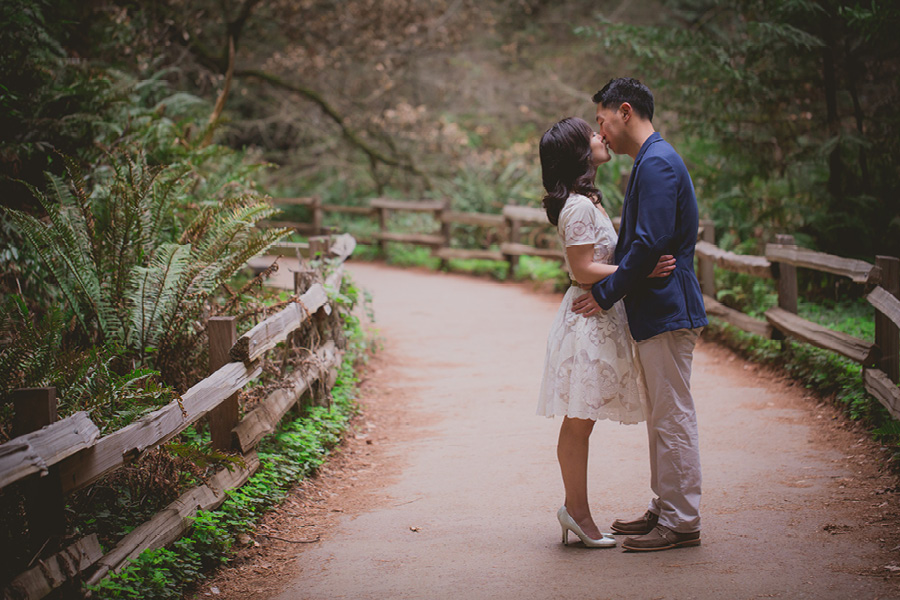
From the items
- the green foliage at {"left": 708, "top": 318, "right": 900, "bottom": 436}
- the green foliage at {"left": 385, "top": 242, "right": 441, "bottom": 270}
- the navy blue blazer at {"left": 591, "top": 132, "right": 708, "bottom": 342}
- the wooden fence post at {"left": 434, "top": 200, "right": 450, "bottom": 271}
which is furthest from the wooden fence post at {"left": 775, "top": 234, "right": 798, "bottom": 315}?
the green foliage at {"left": 385, "top": 242, "right": 441, "bottom": 270}

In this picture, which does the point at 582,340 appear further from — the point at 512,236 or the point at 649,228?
the point at 512,236

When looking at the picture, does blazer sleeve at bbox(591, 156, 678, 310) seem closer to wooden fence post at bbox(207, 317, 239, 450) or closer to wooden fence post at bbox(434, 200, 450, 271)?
wooden fence post at bbox(207, 317, 239, 450)

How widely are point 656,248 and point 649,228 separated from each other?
0.10 m

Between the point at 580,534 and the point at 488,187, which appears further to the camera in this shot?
the point at 488,187

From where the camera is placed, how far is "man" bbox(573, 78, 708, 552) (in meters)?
3.66

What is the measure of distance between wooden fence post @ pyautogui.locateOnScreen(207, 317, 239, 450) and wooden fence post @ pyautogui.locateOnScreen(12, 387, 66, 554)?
150 cm

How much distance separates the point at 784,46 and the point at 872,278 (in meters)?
5.01

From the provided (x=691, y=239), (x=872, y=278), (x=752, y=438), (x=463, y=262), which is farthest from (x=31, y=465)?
(x=463, y=262)

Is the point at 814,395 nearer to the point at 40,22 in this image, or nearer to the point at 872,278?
the point at 872,278

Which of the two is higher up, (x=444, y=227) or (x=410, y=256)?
(x=444, y=227)

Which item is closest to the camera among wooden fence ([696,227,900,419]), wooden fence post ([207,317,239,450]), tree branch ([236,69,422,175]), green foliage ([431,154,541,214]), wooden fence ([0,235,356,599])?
Result: wooden fence ([0,235,356,599])

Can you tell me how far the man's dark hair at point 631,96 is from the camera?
3.80m

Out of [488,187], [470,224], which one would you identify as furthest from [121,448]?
[488,187]

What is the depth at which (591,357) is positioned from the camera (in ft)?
12.4
